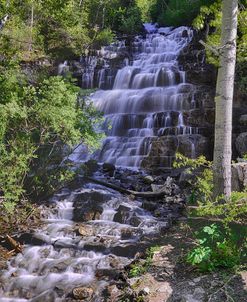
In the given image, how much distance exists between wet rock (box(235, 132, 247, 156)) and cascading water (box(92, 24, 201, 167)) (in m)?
2.29

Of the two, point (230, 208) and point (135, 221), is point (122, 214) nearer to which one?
point (135, 221)

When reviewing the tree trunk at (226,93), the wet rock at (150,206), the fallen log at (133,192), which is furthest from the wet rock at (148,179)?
the tree trunk at (226,93)

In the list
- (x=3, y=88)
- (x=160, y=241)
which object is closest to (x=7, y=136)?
(x=3, y=88)

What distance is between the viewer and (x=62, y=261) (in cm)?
667

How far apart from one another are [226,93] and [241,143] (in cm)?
692

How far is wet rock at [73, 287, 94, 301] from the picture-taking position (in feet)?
17.6

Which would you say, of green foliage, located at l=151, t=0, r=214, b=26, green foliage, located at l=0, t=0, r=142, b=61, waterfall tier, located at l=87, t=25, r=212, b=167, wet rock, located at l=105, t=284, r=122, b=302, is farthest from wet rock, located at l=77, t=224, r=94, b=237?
green foliage, located at l=151, t=0, r=214, b=26

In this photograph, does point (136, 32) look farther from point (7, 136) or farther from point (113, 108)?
point (7, 136)

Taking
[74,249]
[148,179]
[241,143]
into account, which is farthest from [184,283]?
[241,143]

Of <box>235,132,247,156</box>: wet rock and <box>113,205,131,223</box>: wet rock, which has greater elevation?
<box>235,132,247,156</box>: wet rock

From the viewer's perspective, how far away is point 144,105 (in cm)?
1698

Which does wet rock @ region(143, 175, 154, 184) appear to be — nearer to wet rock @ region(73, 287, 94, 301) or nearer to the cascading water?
the cascading water

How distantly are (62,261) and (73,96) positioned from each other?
369 centimetres

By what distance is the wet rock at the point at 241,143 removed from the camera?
12172mm
